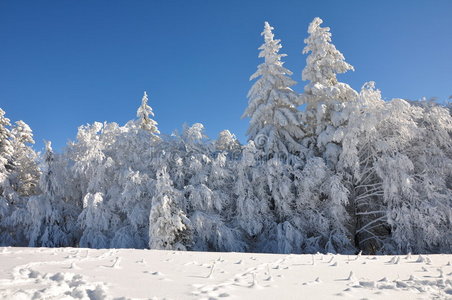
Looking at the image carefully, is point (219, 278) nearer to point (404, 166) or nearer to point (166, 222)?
point (166, 222)

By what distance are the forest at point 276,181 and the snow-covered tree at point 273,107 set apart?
0.22 feet

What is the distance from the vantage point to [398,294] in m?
3.39

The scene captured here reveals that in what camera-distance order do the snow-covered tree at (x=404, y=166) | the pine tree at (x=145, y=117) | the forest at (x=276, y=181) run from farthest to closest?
the pine tree at (x=145, y=117) → the forest at (x=276, y=181) → the snow-covered tree at (x=404, y=166)

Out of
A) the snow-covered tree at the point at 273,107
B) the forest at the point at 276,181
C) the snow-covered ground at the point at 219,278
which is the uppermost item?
the snow-covered tree at the point at 273,107

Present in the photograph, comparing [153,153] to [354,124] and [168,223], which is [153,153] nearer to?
[168,223]

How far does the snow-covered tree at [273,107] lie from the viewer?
14.3 m

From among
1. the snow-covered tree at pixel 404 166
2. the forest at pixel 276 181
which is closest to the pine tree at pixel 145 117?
the forest at pixel 276 181

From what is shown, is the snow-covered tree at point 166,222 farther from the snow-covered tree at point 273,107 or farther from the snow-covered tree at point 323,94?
the snow-covered tree at point 323,94

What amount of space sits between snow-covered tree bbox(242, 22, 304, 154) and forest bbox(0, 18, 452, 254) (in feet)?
0.22

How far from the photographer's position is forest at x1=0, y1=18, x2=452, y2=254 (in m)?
11.6

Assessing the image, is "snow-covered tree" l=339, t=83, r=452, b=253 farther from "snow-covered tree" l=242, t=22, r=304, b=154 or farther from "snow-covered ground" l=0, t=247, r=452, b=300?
"snow-covered ground" l=0, t=247, r=452, b=300

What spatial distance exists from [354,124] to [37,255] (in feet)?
39.0

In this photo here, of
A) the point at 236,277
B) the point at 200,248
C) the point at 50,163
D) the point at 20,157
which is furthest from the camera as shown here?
the point at 20,157

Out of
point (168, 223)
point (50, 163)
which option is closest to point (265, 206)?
point (168, 223)
